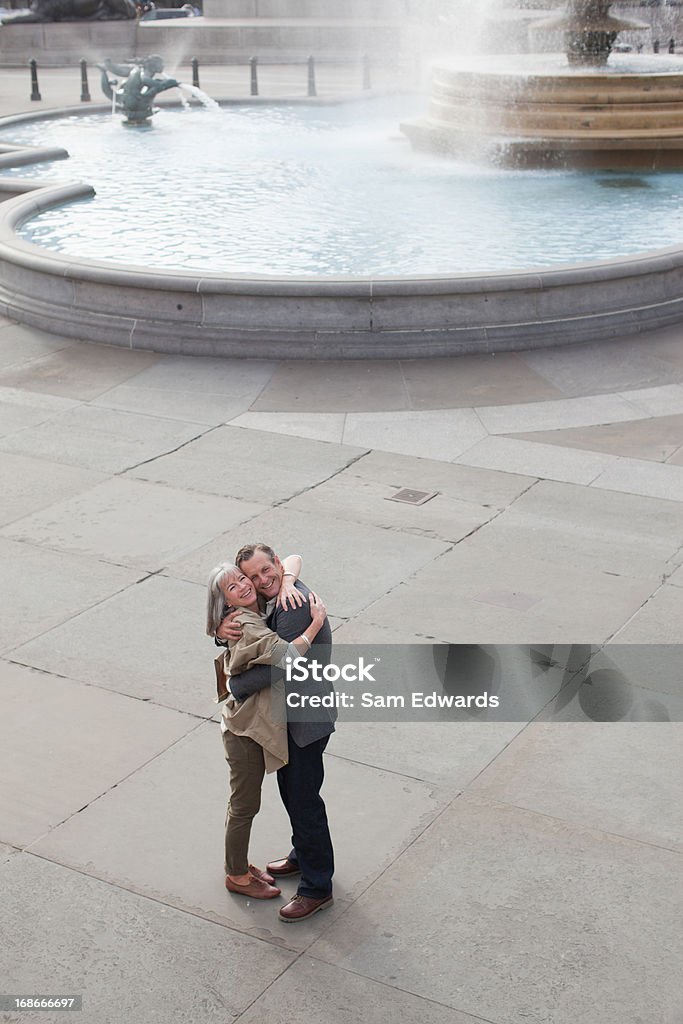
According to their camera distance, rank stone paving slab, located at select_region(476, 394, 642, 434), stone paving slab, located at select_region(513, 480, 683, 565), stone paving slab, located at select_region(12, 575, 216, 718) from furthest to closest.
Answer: stone paving slab, located at select_region(476, 394, 642, 434) → stone paving slab, located at select_region(513, 480, 683, 565) → stone paving slab, located at select_region(12, 575, 216, 718)

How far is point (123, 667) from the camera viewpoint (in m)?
7.45

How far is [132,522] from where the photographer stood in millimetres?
9422

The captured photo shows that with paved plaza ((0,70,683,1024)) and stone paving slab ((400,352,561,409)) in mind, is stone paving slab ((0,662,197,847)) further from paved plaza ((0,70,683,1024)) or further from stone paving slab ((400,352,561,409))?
stone paving slab ((400,352,561,409))

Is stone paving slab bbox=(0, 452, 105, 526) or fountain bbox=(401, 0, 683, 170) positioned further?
fountain bbox=(401, 0, 683, 170)

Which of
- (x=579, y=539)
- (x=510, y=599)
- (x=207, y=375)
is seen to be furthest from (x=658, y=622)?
(x=207, y=375)

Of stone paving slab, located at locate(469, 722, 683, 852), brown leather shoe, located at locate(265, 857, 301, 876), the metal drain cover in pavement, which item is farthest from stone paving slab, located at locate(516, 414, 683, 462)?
brown leather shoe, located at locate(265, 857, 301, 876)

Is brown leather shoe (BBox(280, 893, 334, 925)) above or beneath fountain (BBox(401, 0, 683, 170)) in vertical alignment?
beneath

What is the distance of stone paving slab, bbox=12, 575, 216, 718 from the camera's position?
23.7 ft

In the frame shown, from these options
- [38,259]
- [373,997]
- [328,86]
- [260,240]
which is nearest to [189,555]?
[373,997]

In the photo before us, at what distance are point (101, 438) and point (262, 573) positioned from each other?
6.20 meters

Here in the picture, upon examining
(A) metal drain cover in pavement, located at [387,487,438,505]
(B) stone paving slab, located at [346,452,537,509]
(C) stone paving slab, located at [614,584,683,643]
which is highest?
(B) stone paving slab, located at [346,452,537,509]

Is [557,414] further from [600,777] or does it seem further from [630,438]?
[600,777]

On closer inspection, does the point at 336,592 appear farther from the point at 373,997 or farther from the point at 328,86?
the point at 328,86

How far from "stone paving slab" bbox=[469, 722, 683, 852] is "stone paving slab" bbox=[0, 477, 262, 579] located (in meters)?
2.88
